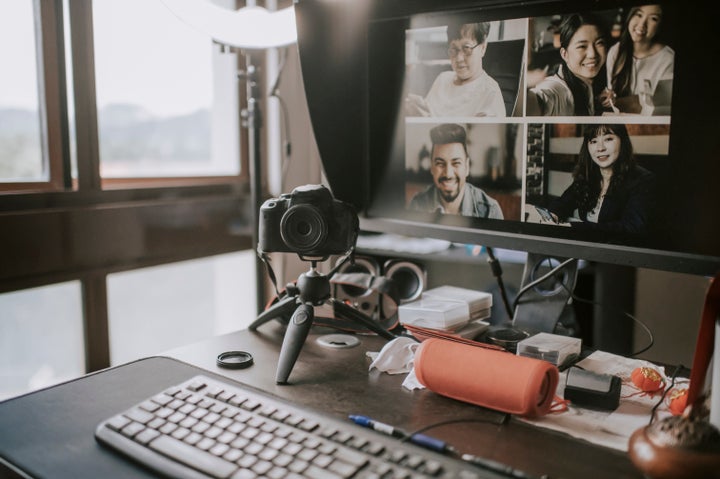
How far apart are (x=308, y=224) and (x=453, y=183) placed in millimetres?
222

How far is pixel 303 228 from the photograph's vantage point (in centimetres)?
87

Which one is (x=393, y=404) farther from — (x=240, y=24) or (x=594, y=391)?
(x=240, y=24)

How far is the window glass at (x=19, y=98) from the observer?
4.74 feet

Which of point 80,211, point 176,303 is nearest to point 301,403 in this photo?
point 80,211

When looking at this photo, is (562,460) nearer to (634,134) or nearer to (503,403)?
(503,403)

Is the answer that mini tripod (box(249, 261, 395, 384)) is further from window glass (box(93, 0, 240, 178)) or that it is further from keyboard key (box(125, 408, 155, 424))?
window glass (box(93, 0, 240, 178))

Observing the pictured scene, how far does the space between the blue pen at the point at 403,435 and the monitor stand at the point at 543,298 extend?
364 millimetres

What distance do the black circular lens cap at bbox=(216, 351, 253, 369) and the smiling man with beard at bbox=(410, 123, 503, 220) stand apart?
0.35m

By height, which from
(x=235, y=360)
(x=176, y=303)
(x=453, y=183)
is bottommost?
(x=176, y=303)

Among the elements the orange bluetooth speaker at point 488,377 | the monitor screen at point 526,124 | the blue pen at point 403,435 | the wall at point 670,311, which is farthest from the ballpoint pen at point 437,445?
the wall at point 670,311

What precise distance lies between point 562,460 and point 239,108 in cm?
174

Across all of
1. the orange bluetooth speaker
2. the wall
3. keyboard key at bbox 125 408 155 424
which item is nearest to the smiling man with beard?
the orange bluetooth speaker

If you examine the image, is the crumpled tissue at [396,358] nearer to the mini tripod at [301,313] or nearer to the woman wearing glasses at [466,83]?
the mini tripod at [301,313]

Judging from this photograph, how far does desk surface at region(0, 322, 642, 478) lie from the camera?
0.57m
